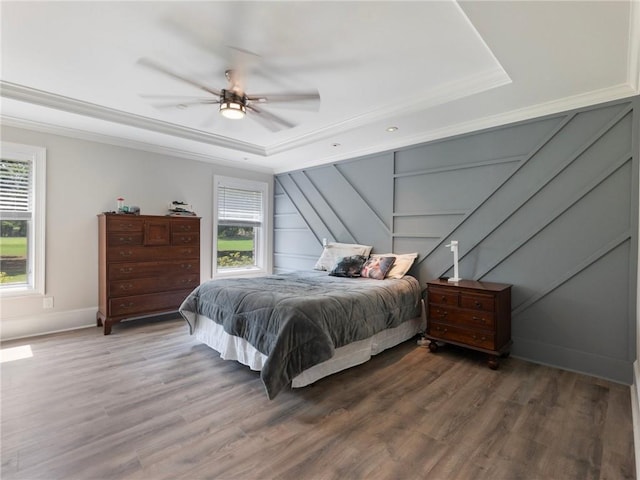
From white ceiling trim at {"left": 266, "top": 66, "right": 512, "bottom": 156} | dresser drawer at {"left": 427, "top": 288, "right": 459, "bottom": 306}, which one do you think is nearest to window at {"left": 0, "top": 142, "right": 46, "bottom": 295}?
white ceiling trim at {"left": 266, "top": 66, "right": 512, "bottom": 156}

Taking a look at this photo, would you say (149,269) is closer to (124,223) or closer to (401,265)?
(124,223)

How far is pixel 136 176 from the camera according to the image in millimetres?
4355

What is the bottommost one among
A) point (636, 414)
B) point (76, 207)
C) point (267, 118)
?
point (636, 414)

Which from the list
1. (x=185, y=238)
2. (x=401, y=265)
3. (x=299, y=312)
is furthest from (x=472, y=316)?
(x=185, y=238)

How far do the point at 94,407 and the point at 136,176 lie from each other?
126 inches

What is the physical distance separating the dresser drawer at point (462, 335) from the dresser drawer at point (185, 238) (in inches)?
131

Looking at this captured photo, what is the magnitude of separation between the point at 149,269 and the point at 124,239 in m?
0.48

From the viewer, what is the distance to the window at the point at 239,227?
17.4ft

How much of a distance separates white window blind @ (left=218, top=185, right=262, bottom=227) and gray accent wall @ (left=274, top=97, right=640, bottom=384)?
2.65 meters

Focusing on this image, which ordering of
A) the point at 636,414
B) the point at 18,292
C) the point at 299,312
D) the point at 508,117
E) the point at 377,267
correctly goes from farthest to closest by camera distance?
1. the point at 377,267
2. the point at 18,292
3. the point at 508,117
4. the point at 299,312
5. the point at 636,414

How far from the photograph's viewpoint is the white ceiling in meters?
1.89

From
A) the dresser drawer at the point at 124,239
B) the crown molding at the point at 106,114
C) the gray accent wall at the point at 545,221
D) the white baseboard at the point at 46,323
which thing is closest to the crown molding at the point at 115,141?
the crown molding at the point at 106,114

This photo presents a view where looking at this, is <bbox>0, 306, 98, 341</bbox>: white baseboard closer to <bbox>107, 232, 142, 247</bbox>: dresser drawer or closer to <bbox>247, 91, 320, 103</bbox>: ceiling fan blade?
<bbox>107, 232, 142, 247</bbox>: dresser drawer

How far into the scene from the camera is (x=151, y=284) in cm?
402
